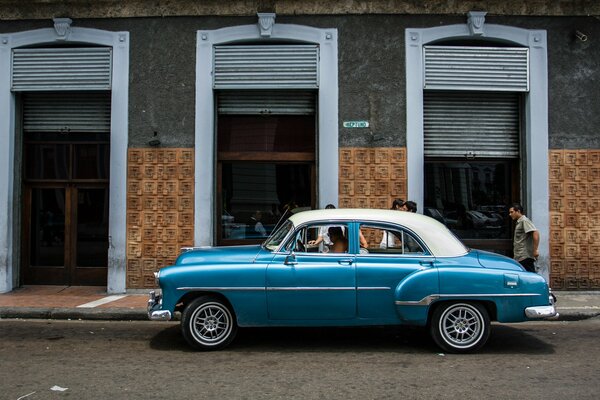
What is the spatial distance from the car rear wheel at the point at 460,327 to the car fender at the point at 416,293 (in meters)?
0.21

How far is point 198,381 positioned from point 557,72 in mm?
9266

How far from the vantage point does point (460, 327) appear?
6.54 metres

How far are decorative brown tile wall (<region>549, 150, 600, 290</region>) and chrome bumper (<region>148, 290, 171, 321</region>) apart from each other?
7.69m

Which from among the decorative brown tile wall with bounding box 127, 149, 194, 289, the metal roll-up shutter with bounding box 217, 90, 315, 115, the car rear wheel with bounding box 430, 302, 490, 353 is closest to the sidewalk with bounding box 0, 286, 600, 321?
the decorative brown tile wall with bounding box 127, 149, 194, 289

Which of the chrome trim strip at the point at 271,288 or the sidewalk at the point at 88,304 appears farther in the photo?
the sidewalk at the point at 88,304

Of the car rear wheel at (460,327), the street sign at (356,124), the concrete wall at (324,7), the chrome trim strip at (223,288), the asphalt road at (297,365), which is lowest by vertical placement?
the asphalt road at (297,365)

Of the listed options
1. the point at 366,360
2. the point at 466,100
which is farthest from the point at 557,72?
the point at 366,360

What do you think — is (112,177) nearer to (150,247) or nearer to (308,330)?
(150,247)

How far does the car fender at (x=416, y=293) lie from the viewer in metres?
6.41

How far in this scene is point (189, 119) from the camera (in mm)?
10883

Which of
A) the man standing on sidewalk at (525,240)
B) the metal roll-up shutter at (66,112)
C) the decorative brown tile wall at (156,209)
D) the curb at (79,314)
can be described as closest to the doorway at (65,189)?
the metal roll-up shutter at (66,112)

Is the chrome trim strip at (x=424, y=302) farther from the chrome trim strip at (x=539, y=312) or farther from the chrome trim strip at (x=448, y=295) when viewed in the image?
the chrome trim strip at (x=539, y=312)

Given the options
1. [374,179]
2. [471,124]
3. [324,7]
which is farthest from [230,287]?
[471,124]

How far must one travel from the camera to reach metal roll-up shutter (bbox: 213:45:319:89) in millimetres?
10852
